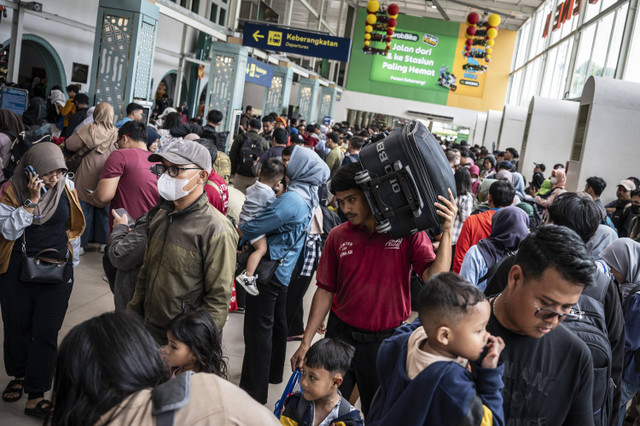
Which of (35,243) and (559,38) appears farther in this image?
(559,38)

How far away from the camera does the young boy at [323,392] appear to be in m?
2.85

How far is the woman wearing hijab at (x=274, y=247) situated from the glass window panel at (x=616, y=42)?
1194 centimetres

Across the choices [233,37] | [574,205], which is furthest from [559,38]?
[574,205]

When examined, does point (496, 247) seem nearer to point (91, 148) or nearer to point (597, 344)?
point (597, 344)

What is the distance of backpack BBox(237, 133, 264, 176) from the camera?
894 cm

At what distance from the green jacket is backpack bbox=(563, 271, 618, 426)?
162 centimetres

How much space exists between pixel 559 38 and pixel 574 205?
21300 mm

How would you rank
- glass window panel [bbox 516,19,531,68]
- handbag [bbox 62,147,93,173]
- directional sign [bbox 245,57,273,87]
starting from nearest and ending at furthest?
1. handbag [bbox 62,147,93,173]
2. directional sign [bbox 245,57,273,87]
3. glass window panel [bbox 516,19,531,68]

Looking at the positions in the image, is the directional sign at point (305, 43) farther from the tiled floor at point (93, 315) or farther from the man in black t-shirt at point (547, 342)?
the man in black t-shirt at point (547, 342)

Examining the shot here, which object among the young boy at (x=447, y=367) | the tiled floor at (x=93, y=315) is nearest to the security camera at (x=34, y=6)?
Result: the tiled floor at (x=93, y=315)

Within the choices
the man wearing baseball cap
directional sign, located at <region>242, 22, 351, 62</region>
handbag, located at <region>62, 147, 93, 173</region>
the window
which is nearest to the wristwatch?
handbag, located at <region>62, 147, 93, 173</region>

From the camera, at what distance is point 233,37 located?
14.7m

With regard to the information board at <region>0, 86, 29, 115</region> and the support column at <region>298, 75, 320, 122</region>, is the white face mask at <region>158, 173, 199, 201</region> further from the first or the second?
the support column at <region>298, 75, 320, 122</region>

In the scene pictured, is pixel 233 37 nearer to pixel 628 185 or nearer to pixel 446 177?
pixel 628 185
